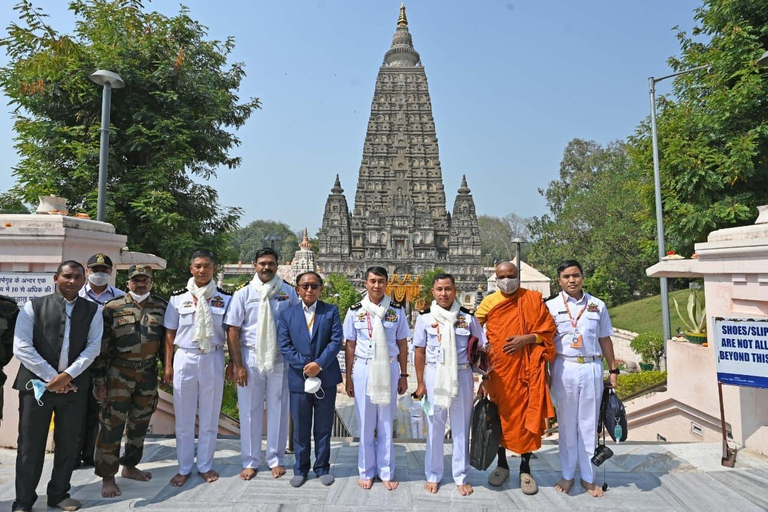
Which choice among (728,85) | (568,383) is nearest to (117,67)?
(568,383)

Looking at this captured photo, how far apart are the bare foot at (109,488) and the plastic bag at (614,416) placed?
379 cm

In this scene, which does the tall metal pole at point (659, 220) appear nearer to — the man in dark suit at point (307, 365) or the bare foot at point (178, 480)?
the man in dark suit at point (307, 365)

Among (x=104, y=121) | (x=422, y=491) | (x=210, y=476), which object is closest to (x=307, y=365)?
(x=210, y=476)

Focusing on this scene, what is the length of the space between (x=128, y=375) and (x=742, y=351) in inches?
208

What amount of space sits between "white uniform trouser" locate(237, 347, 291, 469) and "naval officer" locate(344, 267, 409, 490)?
0.60m

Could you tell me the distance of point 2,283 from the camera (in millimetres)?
4461

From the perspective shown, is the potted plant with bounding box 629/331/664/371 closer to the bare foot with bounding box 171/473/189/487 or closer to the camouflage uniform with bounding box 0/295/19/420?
the bare foot with bounding box 171/473/189/487

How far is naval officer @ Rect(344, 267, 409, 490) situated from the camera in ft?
12.1

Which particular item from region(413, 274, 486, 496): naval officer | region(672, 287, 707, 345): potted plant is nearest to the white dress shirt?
region(413, 274, 486, 496): naval officer

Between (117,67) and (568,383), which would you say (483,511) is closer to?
(568,383)

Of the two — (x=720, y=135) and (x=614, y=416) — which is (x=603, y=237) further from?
(x=614, y=416)

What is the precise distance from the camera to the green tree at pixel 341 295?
27.2 meters

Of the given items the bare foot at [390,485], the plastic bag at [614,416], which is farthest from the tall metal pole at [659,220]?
the bare foot at [390,485]

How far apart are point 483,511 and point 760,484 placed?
7.97 ft
